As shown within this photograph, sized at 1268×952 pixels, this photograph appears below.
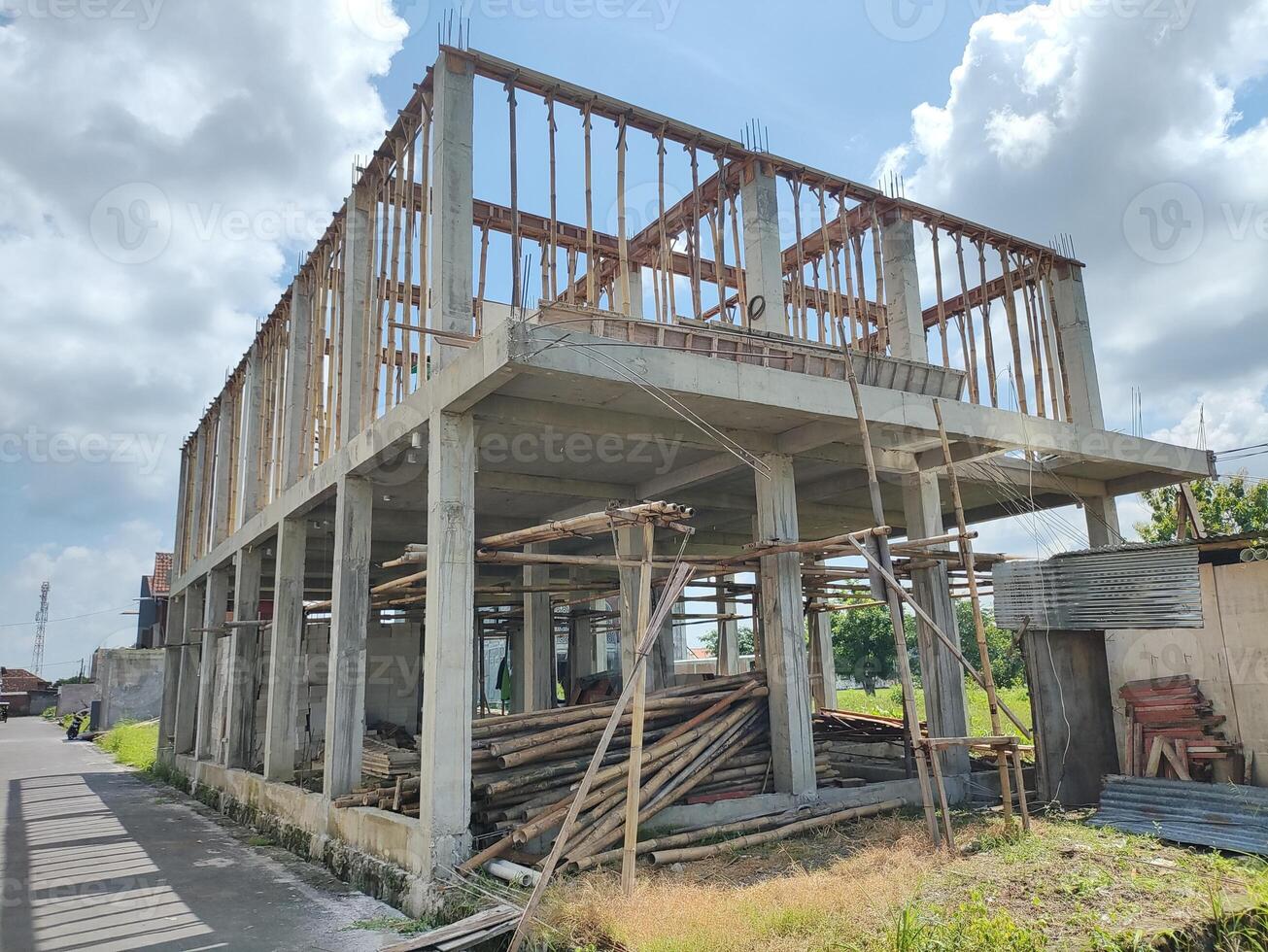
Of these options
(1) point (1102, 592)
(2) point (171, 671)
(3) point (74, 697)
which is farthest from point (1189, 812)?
(3) point (74, 697)

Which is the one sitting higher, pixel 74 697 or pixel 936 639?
pixel 936 639

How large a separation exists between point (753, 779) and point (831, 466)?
4896mm

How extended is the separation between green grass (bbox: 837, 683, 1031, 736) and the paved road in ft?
37.6

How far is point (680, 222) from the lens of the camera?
554 inches

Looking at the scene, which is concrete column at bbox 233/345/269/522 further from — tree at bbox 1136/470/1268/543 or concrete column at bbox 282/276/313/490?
tree at bbox 1136/470/1268/543

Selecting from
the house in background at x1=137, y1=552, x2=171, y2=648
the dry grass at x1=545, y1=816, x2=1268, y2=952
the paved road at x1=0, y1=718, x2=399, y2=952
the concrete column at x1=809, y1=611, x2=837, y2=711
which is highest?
the house in background at x1=137, y1=552, x2=171, y2=648

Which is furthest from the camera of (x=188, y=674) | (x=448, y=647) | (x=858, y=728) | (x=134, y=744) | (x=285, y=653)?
(x=134, y=744)

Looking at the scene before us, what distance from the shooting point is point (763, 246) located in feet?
38.0

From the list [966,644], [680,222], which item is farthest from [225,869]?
[966,644]

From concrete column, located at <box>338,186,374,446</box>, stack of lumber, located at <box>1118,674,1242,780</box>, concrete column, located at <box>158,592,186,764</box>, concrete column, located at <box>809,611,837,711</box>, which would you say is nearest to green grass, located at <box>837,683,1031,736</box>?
concrete column, located at <box>809,611,837,711</box>

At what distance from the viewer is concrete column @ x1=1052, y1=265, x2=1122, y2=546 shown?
14641 millimetres

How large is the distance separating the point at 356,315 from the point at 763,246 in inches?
223

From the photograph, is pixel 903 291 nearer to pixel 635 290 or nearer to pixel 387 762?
pixel 635 290

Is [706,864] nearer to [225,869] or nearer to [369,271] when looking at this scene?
[225,869]
